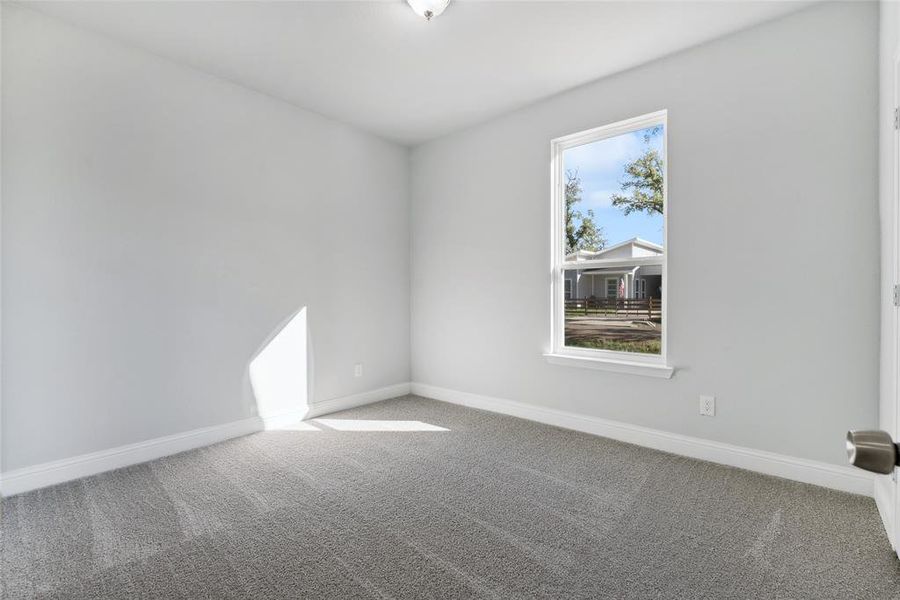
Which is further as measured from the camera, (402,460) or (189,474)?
(402,460)

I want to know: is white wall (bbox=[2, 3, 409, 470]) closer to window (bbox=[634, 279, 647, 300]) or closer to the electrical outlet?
window (bbox=[634, 279, 647, 300])

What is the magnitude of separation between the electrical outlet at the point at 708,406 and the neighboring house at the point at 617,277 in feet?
2.46

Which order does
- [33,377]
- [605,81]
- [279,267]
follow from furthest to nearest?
[279,267] → [605,81] → [33,377]

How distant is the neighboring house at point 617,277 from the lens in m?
3.04

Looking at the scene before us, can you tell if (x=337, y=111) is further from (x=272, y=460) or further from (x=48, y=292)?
(x=272, y=460)

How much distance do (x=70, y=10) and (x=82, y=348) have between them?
193cm

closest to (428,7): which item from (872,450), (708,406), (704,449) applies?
(872,450)

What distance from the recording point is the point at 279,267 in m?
3.48

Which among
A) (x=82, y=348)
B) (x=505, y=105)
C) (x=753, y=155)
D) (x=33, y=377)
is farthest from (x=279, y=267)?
(x=753, y=155)

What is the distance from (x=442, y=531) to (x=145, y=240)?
8.47 feet

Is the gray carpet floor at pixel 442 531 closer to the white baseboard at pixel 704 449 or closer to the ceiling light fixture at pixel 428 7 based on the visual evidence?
the white baseboard at pixel 704 449

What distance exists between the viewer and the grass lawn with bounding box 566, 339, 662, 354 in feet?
9.99

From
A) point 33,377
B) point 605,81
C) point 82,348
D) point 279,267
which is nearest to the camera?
point 33,377

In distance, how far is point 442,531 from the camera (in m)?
1.94
